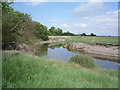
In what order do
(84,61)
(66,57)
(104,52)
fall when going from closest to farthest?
1. (84,61)
2. (66,57)
3. (104,52)

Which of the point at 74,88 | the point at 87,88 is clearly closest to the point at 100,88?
the point at 87,88

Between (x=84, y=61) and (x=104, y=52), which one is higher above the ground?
(x=84, y=61)

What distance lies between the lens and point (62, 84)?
243 centimetres

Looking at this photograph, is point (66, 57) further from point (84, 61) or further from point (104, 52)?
A: point (104, 52)

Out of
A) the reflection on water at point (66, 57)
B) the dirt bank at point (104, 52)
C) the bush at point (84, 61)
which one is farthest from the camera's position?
the dirt bank at point (104, 52)

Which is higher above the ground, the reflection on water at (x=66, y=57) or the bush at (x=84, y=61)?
the bush at (x=84, y=61)

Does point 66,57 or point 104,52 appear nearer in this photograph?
point 66,57

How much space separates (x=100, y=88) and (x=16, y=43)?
13838 mm

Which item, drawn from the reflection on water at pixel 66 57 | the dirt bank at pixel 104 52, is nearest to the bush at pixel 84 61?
the reflection on water at pixel 66 57

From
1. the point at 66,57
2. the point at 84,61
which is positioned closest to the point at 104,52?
the point at 66,57

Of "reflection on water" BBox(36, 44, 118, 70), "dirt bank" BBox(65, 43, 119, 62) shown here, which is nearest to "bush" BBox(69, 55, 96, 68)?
"reflection on water" BBox(36, 44, 118, 70)

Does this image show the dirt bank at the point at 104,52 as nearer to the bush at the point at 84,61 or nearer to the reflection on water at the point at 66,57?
the reflection on water at the point at 66,57

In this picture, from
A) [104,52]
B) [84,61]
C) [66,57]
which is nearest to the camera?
[84,61]

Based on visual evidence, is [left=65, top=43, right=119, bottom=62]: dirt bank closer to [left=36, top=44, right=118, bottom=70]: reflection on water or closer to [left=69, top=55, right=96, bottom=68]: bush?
[left=36, top=44, right=118, bottom=70]: reflection on water
